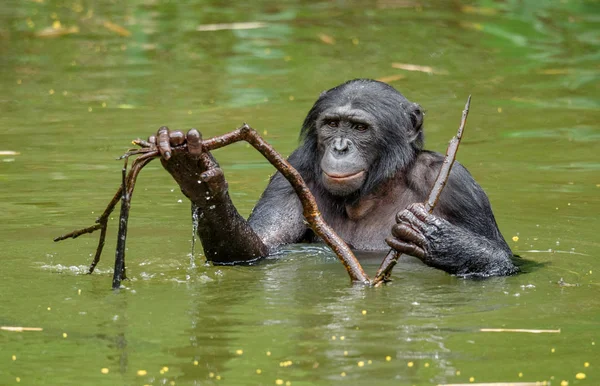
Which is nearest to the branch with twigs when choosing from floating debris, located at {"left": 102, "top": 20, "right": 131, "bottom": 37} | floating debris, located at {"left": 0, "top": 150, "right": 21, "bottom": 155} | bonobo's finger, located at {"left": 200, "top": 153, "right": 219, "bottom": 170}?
bonobo's finger, located at {"left": 200, "top": 153, "right": 219, "bottom": 170}

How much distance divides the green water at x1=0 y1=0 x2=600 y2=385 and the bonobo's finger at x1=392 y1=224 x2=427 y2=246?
Result: 0.29 meters

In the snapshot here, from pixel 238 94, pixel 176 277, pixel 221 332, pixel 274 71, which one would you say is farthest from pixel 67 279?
pixel 274 71

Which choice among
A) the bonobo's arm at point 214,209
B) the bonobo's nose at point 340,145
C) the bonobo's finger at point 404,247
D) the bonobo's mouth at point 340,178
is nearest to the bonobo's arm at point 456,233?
the bonobo's finger at point 404,247

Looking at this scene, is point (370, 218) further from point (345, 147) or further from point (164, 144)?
point (164, 144)

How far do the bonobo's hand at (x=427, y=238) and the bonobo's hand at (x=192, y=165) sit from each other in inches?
47.4

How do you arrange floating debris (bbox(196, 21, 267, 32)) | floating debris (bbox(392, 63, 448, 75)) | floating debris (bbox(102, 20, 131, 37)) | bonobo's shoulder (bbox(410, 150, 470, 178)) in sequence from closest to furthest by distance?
1. bonobo's shoulder (bbox(410, 150, 470, 178))
2. floating debris (bbox(392, 63, 448, 75))
3. floating debris (bbox(102, 20, 131, 37))
4. floating debris (bbox(196, 21, 267, 32))

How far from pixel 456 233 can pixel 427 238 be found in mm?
252

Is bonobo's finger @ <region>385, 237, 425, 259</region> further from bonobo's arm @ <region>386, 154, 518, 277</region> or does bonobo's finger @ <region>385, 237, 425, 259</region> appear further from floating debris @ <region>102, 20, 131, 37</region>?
floating debris @ <region>102, 20, 131, 37</region>

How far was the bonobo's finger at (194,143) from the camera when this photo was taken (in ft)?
26.1

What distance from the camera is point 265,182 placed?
12406mm

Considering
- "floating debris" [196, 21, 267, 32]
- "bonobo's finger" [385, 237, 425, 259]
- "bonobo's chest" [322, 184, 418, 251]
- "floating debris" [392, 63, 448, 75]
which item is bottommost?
"floating debris" [392, 63, 448, 75]

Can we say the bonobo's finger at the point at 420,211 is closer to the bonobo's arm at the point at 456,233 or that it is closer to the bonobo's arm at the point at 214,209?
the bonobo's arm at the point at 456,233

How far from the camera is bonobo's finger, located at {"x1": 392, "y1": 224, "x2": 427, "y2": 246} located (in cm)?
842

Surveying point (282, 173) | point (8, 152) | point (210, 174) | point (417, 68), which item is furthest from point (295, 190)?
point (417, 68)
